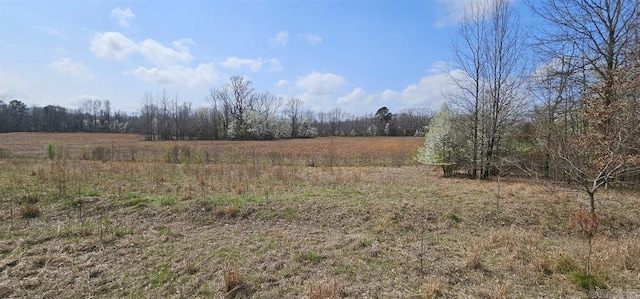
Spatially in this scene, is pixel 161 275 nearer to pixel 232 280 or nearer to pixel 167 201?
pixel 232 280

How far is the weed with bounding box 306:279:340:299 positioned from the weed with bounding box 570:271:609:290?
3053 mm

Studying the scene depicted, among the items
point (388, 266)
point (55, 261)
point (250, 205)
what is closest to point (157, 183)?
point (250, 205)

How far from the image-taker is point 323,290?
3.21 m

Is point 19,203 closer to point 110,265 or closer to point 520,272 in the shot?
point 110,265

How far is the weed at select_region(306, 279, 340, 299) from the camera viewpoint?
3123mm

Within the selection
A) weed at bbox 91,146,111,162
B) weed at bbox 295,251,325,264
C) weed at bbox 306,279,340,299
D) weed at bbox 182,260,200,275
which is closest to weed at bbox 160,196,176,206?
weed at bbox 182,260,200,275

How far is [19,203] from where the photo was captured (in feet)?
23.5

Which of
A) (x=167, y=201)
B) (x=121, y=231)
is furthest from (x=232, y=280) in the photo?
(x=167, y=201)

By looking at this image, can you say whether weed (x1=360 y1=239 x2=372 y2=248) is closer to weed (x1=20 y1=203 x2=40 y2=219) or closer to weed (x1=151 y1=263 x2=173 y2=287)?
weed (x1=151 y1=263 x2=173 y2=287)

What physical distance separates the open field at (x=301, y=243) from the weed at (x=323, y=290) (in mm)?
17

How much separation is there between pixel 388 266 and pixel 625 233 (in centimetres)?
645

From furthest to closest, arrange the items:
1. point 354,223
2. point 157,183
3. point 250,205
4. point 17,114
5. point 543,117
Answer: point 17,114 < point 543,117 < point 157,183 < point 250,205 < point 354,223

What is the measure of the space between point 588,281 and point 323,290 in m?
3.35

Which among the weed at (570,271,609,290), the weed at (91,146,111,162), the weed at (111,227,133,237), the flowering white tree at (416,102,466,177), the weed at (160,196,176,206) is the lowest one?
the weed at (111,227,133,237)
